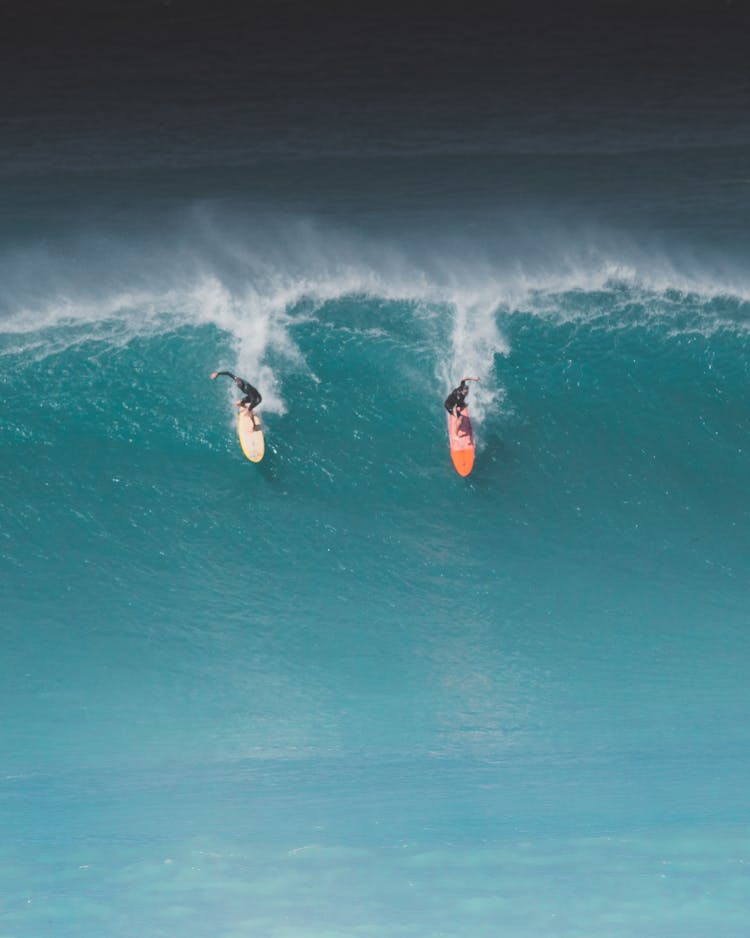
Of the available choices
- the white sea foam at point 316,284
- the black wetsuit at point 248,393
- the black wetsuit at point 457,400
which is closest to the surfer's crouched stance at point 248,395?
the black wetsuit at point 248,393

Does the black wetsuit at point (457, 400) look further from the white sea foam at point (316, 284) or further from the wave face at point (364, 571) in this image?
the white sea foam at point (316, 284)

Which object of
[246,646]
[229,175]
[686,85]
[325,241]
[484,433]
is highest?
[686,85]

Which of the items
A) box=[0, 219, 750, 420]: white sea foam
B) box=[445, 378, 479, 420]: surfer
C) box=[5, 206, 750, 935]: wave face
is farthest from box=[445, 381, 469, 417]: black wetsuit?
box=[0, 219, 750, 420]: white sea foam

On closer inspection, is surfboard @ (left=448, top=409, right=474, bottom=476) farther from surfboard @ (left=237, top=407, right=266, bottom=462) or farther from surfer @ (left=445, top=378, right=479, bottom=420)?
surfboard @ (left=237, top=407, right=266, bottom=462)

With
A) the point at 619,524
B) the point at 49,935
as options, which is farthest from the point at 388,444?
the point at 49,935

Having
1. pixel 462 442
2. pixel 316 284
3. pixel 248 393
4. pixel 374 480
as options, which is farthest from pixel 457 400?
pixel 316 284

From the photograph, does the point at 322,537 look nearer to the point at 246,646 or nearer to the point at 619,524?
the point at 246,646

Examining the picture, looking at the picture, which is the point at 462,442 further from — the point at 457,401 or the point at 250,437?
the point at 250,437
